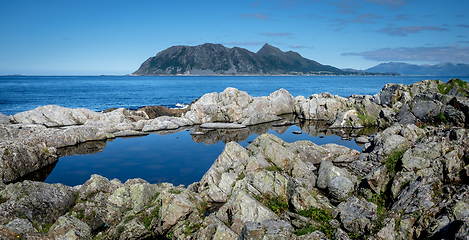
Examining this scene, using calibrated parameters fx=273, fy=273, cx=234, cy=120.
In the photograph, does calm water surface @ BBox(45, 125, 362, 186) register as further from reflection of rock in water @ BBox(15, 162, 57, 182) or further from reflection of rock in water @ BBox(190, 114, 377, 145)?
reflection of rock in water @ BBox(15, 162, 57, 182)

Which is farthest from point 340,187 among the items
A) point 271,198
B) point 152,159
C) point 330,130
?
point 330,130

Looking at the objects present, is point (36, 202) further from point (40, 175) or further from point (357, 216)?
point (357, 216)

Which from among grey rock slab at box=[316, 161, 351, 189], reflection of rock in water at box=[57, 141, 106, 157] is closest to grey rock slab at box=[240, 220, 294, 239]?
grey rock slab at box=[316, 161, 351, 189]

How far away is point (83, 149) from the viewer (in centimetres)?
3494

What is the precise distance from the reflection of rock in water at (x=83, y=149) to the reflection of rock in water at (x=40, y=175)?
4425mm

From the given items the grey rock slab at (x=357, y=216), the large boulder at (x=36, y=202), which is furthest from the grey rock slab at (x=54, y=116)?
the grey rock slab at (x=357, y=216)

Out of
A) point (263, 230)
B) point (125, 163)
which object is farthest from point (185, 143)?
point (263, 230)

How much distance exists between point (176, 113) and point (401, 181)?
50393 mm

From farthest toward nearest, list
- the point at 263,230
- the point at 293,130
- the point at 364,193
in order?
the point at 293,130
the point at 364,193
the point at 263,230

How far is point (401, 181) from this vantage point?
640 inches

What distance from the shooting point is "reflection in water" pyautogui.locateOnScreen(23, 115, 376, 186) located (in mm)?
26094

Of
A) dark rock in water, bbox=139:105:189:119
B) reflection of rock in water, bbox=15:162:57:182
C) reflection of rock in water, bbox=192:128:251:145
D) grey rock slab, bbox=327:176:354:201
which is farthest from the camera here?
dark rock in water, bbox=139:105:189:119

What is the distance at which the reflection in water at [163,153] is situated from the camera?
26094 mm

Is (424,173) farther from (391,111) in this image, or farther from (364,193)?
(391,111)
